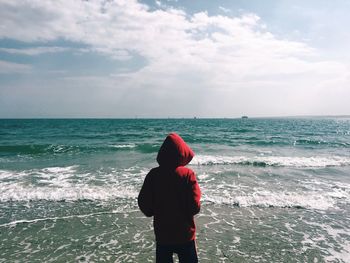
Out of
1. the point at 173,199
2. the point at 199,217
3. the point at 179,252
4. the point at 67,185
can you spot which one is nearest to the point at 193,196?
the point at 173,199

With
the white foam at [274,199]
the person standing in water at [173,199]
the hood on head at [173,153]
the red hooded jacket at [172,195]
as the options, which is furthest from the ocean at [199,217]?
the hood on head at [173,153]

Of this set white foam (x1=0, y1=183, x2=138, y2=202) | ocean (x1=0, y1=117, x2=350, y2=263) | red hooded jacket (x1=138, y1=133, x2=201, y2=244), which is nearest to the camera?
red hooded jacket (x1=138, y1=133, x2=201, y2=244)

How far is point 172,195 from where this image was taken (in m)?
2.83

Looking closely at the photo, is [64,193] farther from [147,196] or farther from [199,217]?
[147,196]

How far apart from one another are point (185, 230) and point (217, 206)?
19.7ft

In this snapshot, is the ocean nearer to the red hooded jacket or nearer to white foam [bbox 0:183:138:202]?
white foam [bbox 0:183:138:202]

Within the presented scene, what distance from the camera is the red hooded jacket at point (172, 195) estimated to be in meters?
2.82

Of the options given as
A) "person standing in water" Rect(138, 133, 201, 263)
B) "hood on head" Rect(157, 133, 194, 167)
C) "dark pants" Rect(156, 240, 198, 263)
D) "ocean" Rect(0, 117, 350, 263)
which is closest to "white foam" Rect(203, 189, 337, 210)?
"ocean" Rect(0, 117, 350, 263)

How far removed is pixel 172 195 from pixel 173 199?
2.0 inches

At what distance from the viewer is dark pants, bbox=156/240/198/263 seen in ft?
9.78

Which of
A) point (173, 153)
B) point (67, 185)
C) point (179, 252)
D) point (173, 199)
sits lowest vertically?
point (67, 185)

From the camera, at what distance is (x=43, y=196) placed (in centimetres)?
961

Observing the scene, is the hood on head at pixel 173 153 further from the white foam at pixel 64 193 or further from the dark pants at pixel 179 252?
the white foam at pixel 64 193

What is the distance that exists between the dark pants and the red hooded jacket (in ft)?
0.24
